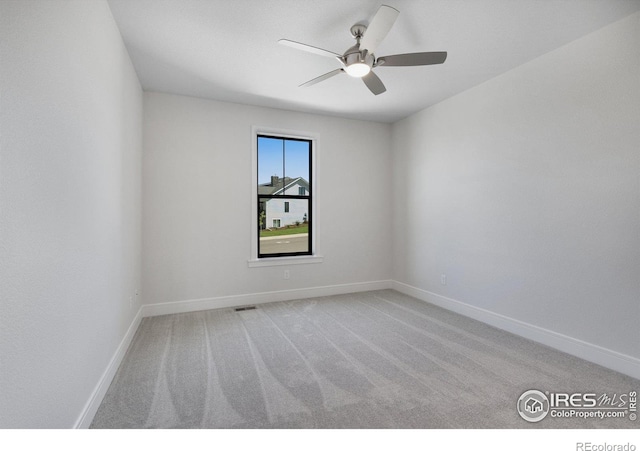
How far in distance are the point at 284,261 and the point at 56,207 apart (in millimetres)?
3024

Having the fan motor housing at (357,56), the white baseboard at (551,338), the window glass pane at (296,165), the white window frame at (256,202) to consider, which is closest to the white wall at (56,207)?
the fan motor housing at (357,56)

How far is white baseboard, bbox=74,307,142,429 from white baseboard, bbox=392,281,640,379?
11.5ft

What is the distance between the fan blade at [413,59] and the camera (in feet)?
7.35

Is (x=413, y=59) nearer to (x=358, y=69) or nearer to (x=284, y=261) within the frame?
(x=358, y=69)

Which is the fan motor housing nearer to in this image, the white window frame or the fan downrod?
the fan downrod

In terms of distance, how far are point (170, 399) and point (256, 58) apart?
2.85 metres

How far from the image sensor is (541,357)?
2.46 meters

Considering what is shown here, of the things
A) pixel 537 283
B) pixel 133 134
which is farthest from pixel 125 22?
pixel 537 283

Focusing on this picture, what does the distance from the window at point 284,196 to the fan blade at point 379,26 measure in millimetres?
2270

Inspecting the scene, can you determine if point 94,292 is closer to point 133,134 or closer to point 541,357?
point 133,134

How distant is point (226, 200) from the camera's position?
3873mm
